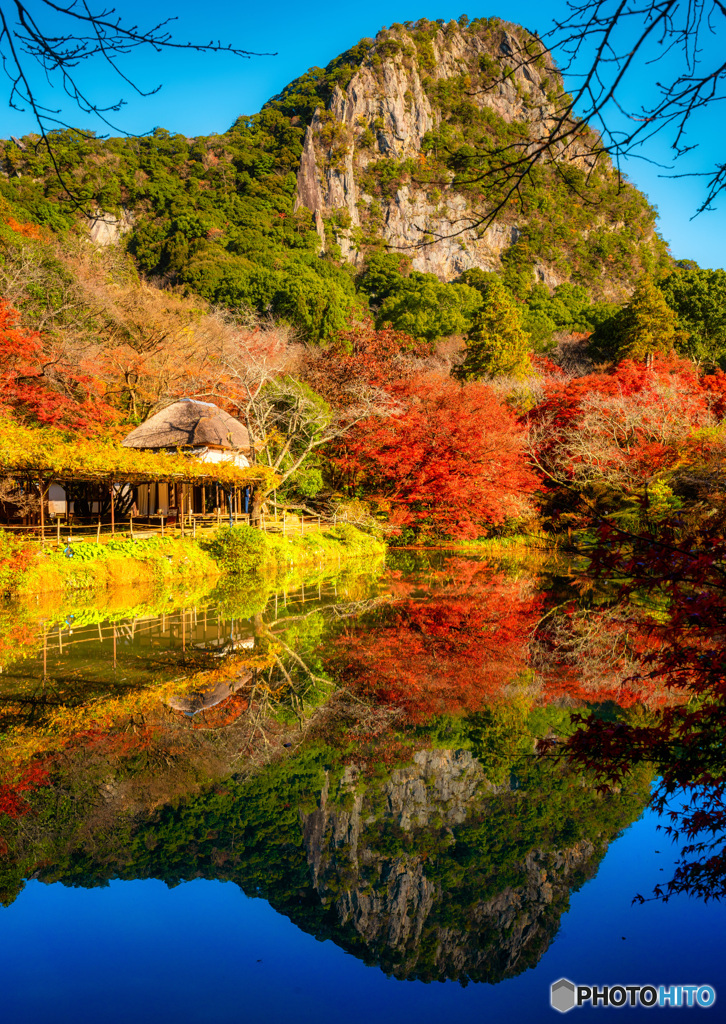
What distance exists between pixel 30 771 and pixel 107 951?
6.39 feet

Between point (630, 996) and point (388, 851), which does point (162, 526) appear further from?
point (630, 996)

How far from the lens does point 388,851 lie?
391 centimetres

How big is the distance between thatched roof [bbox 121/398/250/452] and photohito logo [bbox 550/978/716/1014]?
16111 mm

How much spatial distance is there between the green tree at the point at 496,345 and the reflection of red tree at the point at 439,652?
1936cm

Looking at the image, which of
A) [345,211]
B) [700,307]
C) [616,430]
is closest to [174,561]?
[616,430]

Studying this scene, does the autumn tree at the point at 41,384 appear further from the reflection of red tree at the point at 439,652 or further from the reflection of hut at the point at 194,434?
the reflection of red tree at the point at 439,652

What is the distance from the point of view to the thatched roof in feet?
58.2

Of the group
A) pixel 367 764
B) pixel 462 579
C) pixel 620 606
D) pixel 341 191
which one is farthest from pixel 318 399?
pixel 341 191

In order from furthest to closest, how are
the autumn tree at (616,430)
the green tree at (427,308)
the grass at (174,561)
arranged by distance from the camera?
1. the green tree at (427,308)
2. the autumn tree at (616,430)
3. the grass at (174,561)

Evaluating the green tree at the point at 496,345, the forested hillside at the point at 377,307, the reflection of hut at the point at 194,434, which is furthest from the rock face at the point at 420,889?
the green tree at the point at 496,345

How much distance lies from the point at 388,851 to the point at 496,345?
92.4 ft

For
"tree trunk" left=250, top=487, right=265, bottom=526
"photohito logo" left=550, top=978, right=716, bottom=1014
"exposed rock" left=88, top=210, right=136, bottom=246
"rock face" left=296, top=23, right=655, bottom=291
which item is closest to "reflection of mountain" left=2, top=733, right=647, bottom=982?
"photohito logo" left=550, top=978, right=716, bottom=1014

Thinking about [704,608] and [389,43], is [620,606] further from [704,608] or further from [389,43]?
[389,43]

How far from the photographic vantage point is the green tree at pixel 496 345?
29.6m
